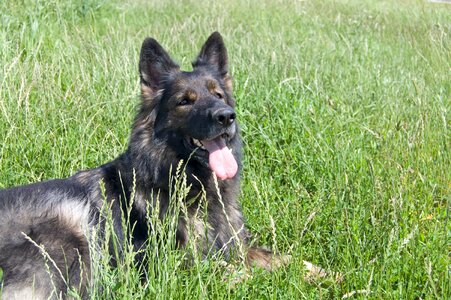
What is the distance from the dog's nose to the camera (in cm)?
330

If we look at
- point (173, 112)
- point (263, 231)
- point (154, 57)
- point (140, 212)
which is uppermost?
point (154, 57)

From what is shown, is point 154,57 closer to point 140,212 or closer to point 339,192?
point 140,212

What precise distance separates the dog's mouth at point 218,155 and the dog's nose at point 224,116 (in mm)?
115

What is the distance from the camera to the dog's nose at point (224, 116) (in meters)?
3.30

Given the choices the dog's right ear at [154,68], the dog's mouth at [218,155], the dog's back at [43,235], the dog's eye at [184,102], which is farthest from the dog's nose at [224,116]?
the dog's back at [43,235]

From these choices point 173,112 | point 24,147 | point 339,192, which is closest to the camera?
point 339,192

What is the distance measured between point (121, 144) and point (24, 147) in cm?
73

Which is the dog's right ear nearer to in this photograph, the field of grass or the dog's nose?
the dog's nose

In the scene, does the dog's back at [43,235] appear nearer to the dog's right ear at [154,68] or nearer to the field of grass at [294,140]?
the field of grass at [294,140]

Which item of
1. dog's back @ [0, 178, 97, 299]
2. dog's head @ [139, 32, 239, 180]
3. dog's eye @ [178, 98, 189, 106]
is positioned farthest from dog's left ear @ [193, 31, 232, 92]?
dog's back @ [0, 178, 97, 299]

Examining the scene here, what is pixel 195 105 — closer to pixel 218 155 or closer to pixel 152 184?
pixel 218 155

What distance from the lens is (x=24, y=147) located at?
425 centimetres

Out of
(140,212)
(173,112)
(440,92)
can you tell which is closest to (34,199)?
(140,212)

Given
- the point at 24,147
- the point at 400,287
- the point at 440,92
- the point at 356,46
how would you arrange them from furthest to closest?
the point at 356,46 < the point at 440,92 < the point at 24,147 < the point at 400,287
